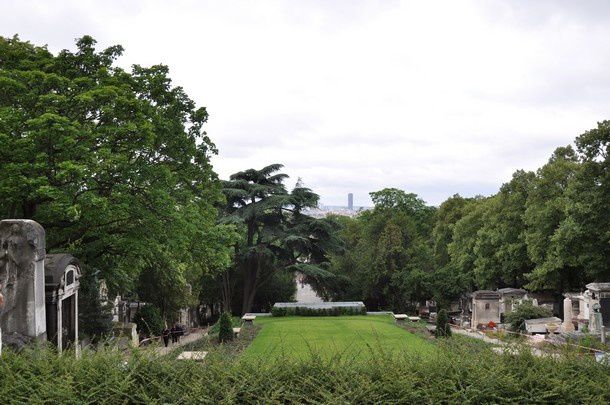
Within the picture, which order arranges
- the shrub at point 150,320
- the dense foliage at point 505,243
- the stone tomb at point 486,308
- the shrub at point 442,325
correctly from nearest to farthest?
the shrub at point 442,325, the shrub at point 150,320, the dense foliage at point 505,243, the stone tomb at point 486,308

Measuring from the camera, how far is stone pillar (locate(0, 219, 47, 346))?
1195 cm

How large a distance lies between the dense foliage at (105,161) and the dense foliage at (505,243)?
19943 mm

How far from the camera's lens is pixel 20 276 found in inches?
478

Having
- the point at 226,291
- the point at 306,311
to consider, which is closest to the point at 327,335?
the point at 306,311

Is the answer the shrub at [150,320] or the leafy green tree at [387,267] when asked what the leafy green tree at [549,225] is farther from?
the shrub at [150,320]

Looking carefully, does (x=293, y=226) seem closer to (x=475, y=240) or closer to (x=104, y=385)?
(x=475, y=240)

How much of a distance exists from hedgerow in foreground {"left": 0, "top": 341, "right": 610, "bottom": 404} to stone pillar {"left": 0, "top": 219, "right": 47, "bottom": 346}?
356 cm

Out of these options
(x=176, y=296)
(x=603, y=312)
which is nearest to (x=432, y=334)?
(x=603, y=312)

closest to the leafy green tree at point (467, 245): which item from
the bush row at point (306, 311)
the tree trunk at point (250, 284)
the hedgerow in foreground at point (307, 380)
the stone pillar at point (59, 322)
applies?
the bush row at point (306, 311)

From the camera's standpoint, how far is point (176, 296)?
32.8 meters

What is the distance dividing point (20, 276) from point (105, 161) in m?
5.71

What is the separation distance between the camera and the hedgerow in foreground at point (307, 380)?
298 inches

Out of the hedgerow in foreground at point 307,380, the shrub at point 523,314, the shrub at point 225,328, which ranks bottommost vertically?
the shrub at point 523,314

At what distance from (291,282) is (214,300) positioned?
6.47m
